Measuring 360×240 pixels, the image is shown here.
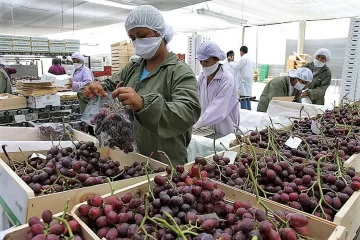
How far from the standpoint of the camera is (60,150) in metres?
1.38

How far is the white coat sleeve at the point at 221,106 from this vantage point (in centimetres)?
266

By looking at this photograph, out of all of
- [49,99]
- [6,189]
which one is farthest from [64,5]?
[6,189]

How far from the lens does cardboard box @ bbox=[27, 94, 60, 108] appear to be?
394 centimetres

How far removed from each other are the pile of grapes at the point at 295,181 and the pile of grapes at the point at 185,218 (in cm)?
14

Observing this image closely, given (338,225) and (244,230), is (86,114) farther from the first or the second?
(338,225)

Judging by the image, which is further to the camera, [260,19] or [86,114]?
[260,19]

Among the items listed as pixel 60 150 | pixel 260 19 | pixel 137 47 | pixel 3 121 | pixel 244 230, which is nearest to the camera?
pixel 244 230

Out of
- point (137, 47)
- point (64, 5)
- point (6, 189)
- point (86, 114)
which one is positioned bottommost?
point (6, 189)

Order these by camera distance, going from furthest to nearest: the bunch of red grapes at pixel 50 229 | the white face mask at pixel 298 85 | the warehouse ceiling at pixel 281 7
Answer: the warehouse ceiling at pixel 281 7, the white face mask at pixel 298 85, the bunch of red grapes at pixel 50 229

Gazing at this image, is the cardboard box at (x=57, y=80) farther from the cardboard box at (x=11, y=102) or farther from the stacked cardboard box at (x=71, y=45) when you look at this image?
the cardboard box at (x=11, y=102)

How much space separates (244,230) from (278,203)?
253 mm

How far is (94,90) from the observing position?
1.48 metres

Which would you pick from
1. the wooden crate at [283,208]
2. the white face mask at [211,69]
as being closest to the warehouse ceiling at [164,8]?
the white face mask at [211,69]

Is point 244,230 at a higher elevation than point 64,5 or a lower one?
lower
